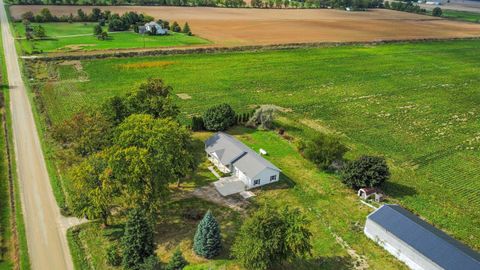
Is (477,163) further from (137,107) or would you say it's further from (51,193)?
(51,193)

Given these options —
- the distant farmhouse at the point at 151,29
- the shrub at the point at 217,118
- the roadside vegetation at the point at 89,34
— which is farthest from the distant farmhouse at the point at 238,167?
the distant farmhouse at the point at 151,29

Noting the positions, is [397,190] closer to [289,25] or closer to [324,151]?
[324,151]

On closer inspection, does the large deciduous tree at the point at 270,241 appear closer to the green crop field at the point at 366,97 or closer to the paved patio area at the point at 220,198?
the paved patio area at the point at 220,198

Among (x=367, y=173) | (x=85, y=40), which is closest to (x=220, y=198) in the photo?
(x=367, y=173)

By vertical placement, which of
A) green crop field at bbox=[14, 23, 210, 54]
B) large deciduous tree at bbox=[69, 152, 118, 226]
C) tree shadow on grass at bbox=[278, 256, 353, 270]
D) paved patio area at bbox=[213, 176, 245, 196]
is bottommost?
tree shadow on grass at bbox=[278, 256, 353, 270]

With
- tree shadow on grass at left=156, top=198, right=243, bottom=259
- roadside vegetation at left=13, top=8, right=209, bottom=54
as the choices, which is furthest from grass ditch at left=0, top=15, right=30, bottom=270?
roadside vegetation at left=13, top=8, right=209, bottom=54

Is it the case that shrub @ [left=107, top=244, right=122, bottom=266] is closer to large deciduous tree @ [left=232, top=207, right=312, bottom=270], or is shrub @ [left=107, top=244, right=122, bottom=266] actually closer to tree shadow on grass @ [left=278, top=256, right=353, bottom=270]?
large deciduous tree @ [left=232, top=207, right=312, bottom=270]
